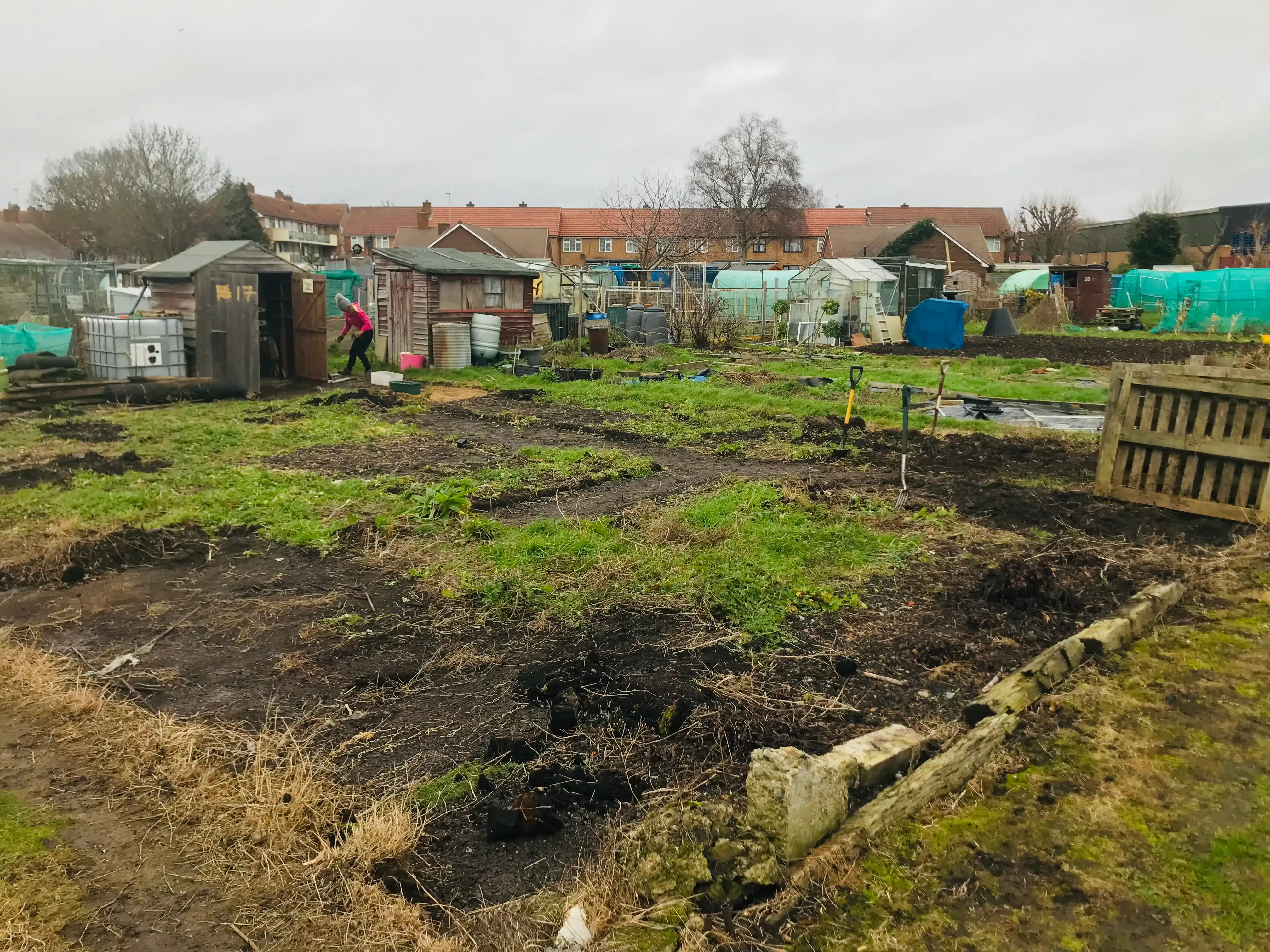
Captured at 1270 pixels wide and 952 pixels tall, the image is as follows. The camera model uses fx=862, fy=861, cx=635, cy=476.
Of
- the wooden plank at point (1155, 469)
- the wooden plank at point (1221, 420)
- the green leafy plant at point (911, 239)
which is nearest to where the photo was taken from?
the wooden plank at point (1221, 420)

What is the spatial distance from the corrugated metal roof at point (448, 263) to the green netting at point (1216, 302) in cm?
2389

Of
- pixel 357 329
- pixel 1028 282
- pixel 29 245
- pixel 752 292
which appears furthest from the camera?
pixel 29 245

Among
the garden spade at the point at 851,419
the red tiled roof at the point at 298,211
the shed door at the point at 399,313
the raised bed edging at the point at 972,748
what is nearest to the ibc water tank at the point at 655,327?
the shed door at the point at 399,313

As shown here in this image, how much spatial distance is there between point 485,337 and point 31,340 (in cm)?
1049

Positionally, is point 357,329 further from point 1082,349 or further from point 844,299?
point 1082,349

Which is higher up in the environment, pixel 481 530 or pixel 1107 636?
pixel 1107 636

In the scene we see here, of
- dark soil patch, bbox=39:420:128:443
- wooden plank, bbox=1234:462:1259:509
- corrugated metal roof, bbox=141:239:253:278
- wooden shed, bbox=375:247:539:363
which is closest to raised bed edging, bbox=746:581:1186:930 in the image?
wooden plank, bbox=1234:462:1259:509

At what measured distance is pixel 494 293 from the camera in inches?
894

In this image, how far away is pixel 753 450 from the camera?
11.7 metres

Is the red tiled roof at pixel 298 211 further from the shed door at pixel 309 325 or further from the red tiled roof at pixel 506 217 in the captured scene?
the shed door at pixel 309 325

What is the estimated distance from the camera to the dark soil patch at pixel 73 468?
9461 mm

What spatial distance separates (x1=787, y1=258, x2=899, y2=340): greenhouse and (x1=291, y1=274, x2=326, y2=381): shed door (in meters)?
17.1

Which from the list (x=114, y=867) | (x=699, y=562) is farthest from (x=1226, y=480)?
(x=114, y=867)

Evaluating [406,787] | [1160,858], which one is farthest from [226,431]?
[1160,858]
